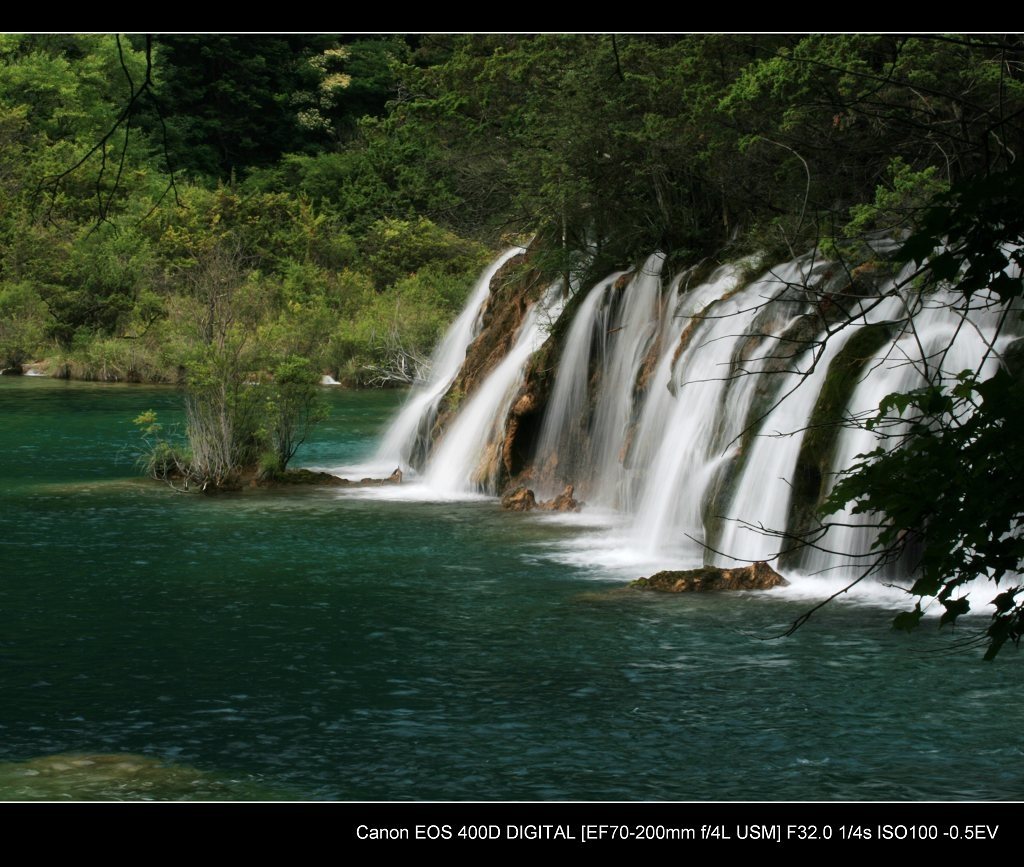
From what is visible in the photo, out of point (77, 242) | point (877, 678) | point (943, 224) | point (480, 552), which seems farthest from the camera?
point (77, 242)

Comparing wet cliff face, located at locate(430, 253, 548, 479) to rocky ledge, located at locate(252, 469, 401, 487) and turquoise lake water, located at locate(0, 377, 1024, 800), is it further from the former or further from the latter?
turquoise lake water, located at locate(0, 377, 1024, 800)

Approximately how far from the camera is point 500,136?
33.3 m

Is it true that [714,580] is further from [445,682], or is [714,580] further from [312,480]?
[312,480]

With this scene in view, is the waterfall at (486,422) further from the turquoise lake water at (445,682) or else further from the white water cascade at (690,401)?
the turquoise lake water at (445,682)

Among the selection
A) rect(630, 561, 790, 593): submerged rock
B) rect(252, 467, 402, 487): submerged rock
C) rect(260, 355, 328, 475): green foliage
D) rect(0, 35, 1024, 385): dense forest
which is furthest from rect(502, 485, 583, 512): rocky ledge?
rect(630, 561, 790, 593): submerged rock

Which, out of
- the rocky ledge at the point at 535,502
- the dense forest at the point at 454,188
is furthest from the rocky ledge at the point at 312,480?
the rocky ledge at the point at 535,502

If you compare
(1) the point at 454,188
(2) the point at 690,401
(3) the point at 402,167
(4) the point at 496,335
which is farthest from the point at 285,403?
(3) the point at 402,167

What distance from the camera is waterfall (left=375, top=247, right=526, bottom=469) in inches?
957

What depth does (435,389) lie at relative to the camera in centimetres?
2638

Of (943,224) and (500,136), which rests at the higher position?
(500,136)

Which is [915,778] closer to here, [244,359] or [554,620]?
[554,620]

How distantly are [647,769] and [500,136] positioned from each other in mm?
25249

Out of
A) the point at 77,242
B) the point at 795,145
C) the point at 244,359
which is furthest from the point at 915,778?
the point at 77,242

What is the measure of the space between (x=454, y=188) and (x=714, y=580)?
125 ft
